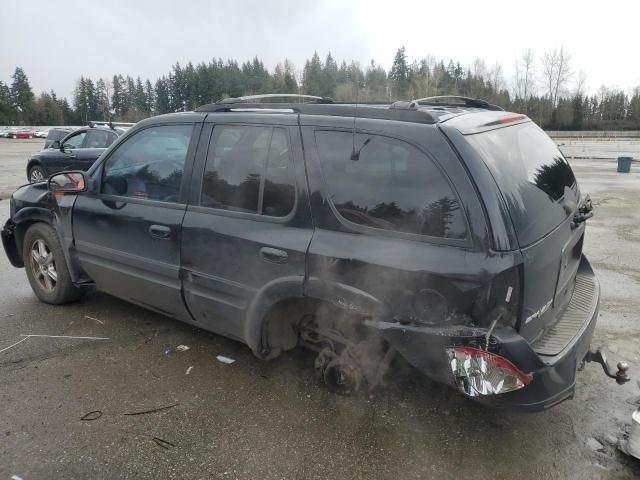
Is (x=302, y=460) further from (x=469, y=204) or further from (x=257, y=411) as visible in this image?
(x=469, y=204)

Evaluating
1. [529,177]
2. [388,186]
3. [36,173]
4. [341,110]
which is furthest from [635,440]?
[36,173]

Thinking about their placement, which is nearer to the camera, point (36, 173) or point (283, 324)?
point (283, 324)

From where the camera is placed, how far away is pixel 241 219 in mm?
3008

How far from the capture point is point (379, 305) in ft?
8.03

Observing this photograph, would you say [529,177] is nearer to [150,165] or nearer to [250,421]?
[250,421]

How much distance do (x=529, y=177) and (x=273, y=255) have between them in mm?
1491

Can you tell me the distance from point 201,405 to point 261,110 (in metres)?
1.92

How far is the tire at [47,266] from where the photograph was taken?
14.0 ft

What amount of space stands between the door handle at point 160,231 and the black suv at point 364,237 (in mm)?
18

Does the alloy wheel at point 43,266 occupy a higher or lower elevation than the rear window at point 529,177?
lower

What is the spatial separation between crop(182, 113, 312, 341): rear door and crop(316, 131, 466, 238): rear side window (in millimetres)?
229

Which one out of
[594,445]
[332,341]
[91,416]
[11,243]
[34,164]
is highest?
[34,164]

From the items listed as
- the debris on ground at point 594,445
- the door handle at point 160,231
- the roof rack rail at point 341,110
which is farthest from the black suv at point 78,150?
the debris on ground at point 594,445

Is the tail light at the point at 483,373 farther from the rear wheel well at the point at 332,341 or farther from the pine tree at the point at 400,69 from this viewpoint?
the pine tree at the point at 400,69
